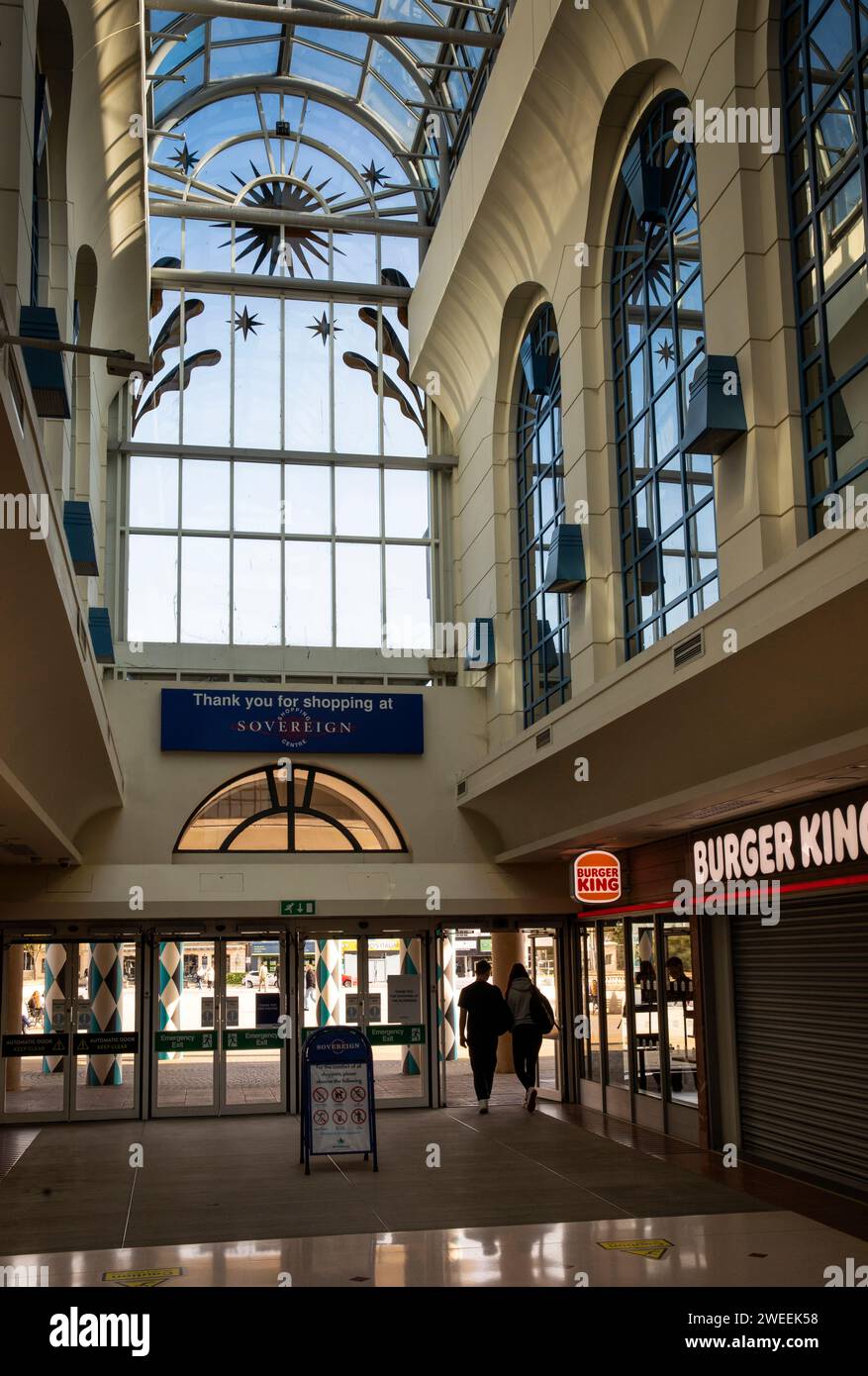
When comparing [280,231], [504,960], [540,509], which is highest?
[280,231]

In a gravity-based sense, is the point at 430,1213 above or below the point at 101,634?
below

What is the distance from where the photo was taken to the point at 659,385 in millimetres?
12000

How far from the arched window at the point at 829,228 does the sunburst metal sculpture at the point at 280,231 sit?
13.0 meters

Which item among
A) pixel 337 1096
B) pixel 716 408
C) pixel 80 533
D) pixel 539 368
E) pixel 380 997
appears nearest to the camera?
pixel 716 408

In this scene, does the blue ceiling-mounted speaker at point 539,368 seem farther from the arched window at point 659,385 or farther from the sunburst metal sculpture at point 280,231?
the sunburst metal sculpture at point 280,231

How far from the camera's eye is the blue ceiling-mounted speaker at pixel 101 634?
15312mm

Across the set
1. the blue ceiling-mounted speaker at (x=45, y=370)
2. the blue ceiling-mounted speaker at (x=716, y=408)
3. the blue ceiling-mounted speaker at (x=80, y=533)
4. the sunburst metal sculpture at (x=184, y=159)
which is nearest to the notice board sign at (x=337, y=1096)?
the blue ceiling-mounted speaker at (x=80, y=533)

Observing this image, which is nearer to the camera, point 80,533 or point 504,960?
point 80,533

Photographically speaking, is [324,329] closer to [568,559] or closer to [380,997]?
[568,559]

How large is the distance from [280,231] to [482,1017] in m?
13.9

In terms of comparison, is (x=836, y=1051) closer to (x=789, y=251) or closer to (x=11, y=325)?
(x=789, y=251)

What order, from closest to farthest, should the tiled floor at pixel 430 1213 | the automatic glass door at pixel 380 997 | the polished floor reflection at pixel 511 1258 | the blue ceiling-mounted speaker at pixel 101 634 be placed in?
the polished floor reflection at pixel 511 1258 < the tiled floor at pixel 430 1213 < the blue ceiling-mounted speaker at pixel 101 634 < the automatic glass door at pixel 380 997

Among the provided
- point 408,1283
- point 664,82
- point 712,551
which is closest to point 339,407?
point 664,82

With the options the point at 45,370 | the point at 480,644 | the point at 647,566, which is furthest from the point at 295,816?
the point at 45,370
